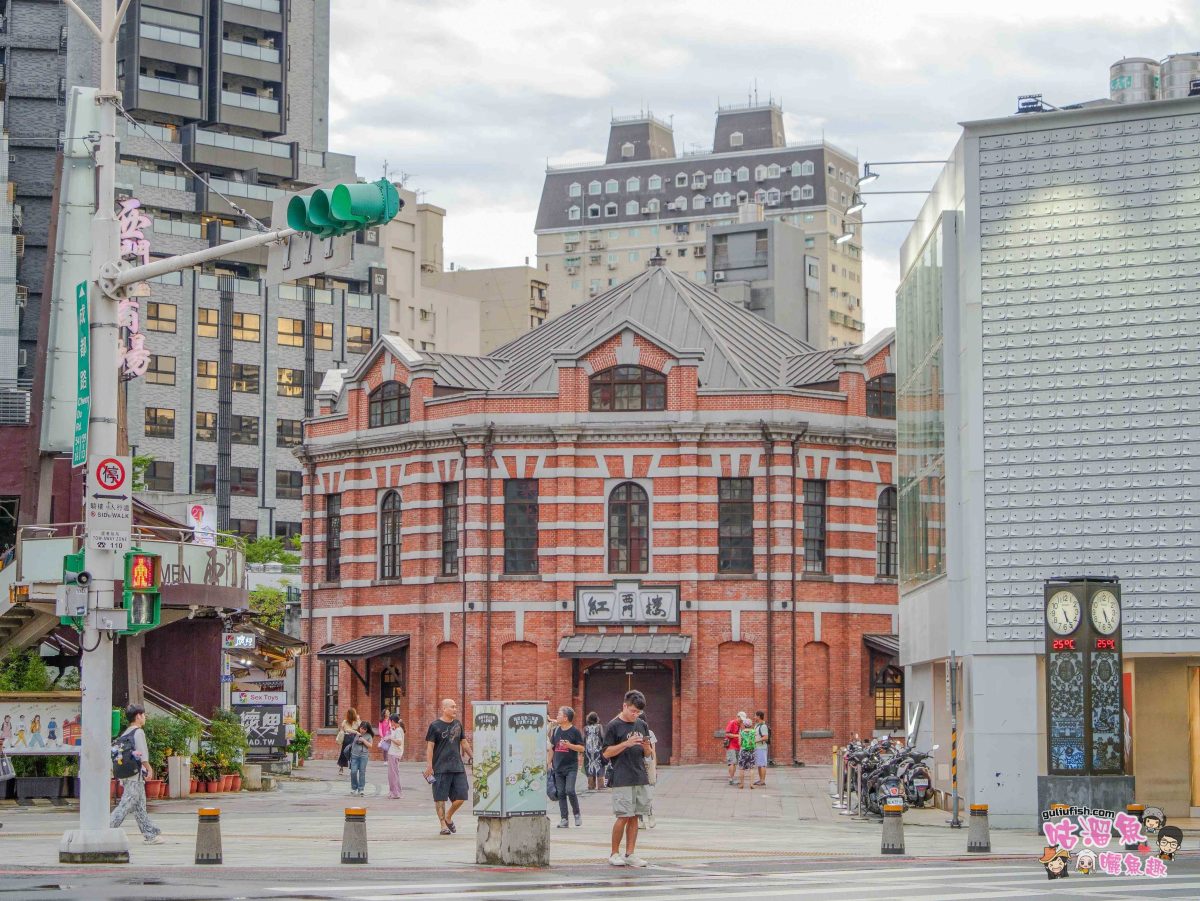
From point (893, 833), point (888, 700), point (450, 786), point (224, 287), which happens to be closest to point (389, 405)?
point (888, 700)

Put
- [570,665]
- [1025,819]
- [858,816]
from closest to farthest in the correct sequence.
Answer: [1025,819]
[858,816]
[570,665]

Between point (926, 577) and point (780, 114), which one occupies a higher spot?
point (780, 114)

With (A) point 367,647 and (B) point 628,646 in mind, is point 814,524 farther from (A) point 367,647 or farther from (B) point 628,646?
(A) point 367,647

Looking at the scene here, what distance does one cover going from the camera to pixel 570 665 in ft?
173

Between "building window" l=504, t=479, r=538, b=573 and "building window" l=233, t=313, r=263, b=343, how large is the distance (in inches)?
1922

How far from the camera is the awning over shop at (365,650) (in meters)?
55.3

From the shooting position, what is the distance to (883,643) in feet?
175

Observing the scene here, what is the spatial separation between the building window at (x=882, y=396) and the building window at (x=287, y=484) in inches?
2006

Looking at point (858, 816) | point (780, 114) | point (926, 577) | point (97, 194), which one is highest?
point (780, 114)

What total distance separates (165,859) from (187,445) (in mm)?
77332

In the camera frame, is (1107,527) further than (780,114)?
No

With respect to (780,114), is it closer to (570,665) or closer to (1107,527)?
(570,665)

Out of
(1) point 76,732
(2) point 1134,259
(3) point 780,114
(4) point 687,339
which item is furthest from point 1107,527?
(3) point 780,114

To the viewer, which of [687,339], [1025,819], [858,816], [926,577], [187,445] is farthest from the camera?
[187,445]
